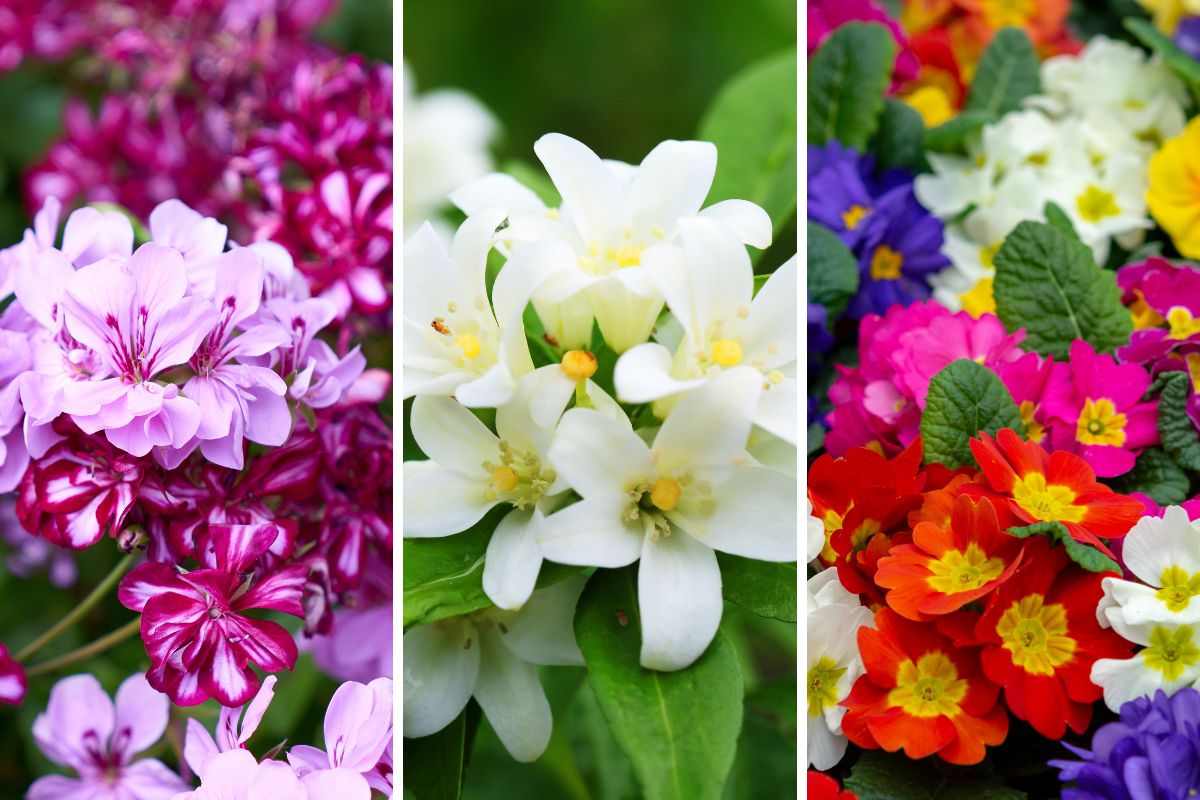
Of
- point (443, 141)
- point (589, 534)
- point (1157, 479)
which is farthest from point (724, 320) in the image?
point (443, 141)

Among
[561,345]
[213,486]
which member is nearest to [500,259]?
[561,345]

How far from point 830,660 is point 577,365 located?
23cm

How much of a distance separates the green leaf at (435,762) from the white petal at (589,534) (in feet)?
0.50

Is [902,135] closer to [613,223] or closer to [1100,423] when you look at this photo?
[1100,423]

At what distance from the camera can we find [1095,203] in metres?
0.95

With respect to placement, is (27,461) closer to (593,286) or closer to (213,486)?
(213,486)

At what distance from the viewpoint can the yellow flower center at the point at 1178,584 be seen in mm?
627

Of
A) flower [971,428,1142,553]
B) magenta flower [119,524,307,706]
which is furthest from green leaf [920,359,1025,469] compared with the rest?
magenta flower [119,524,307,706]

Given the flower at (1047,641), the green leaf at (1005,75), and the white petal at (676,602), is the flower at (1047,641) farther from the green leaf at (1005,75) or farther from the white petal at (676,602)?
the green leaf at (1005,75)

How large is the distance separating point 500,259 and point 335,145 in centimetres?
23

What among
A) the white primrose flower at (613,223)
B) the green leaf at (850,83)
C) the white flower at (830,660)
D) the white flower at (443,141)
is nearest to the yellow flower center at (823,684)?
the white flower at (830,660)

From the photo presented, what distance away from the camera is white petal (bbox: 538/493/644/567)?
1.81ft

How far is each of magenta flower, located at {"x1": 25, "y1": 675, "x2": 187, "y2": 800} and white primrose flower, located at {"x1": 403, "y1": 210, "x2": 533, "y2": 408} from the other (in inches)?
11.9

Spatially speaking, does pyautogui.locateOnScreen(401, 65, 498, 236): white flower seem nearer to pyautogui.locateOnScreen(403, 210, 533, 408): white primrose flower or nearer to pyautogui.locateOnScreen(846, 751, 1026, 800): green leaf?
pyautogui.locateOnScreen(403, 210, 533, 408): white primrose flower
